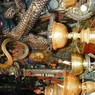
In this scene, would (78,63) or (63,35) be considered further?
(78,63)

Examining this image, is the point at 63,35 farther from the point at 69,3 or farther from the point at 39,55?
the point at 39,55

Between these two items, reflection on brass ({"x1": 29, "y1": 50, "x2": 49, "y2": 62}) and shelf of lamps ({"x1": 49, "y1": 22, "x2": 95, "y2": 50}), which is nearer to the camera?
shelf of lamps ({"x1": 49, "y1": 22, "x2": 95, "y2": 50})

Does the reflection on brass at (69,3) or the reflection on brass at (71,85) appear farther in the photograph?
the reflection on brass at (69,3)

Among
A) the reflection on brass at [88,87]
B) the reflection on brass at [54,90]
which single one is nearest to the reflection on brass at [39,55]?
the reflection on brass at [54,90]

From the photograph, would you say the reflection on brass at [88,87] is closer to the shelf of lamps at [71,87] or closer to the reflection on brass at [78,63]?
the shelf of lamps at [71,87]

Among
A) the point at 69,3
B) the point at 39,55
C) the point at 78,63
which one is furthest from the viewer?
the point at 39,55

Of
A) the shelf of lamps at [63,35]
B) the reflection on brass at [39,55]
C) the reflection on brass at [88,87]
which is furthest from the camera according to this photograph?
the reflection on brass at [39,55]

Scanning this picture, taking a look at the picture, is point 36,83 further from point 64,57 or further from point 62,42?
point 62,42

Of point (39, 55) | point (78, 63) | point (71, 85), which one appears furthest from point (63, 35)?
point (39, 55)

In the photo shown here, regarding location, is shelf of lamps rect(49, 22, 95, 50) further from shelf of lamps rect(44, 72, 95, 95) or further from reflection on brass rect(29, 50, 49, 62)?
reflection on brass rect(29, 50, 49, 62)

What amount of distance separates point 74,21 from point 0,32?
0.74m

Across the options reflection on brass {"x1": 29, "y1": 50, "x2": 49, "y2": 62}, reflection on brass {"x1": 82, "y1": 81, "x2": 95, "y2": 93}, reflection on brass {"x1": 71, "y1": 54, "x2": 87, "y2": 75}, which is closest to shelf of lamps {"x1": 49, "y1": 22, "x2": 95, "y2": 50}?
reflection on brass {"x1": 71, "y1": 54, "x2": 87, "y2": 75}

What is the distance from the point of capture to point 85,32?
1.57 meters

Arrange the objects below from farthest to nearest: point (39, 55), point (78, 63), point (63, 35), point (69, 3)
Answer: point (39, 55), point (69, 3), point (78, 63), point (63, 35)
